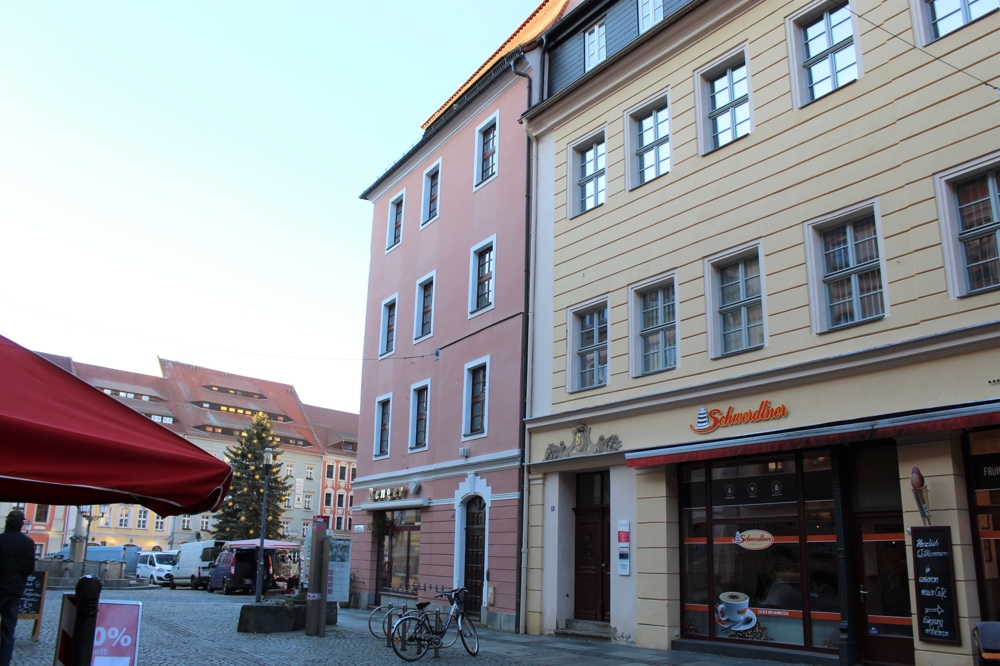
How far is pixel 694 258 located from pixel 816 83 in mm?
3608

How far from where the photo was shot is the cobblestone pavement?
13.3m

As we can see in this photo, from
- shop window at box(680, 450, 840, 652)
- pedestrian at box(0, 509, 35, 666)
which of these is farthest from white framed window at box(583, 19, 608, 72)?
pedestrian at box(0, 509, 35, 666)

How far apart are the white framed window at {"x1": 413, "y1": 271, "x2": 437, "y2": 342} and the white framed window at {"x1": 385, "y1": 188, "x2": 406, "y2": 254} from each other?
3.03 meters

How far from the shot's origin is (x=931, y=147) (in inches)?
473

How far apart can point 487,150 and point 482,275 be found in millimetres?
3713

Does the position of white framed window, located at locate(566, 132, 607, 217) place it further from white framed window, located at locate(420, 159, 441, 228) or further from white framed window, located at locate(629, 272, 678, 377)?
white framed window, located at locate(420, 159, 441, 228)

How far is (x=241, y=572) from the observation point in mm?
40062

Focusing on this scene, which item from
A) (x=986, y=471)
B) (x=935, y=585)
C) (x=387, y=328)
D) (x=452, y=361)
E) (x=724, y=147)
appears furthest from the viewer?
(x=387, y=328)

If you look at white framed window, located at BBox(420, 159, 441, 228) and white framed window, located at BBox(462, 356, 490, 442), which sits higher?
white framed window, located at BBox(420, 159, 441, 228)

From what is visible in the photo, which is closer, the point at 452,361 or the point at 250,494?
the point at 452,361

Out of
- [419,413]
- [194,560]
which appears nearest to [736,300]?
[419,413]

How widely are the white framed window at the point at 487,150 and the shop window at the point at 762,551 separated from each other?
37.2 ft

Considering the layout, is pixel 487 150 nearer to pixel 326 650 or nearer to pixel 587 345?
pixel 587 345

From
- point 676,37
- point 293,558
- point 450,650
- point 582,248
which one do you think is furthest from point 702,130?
point 293,558
